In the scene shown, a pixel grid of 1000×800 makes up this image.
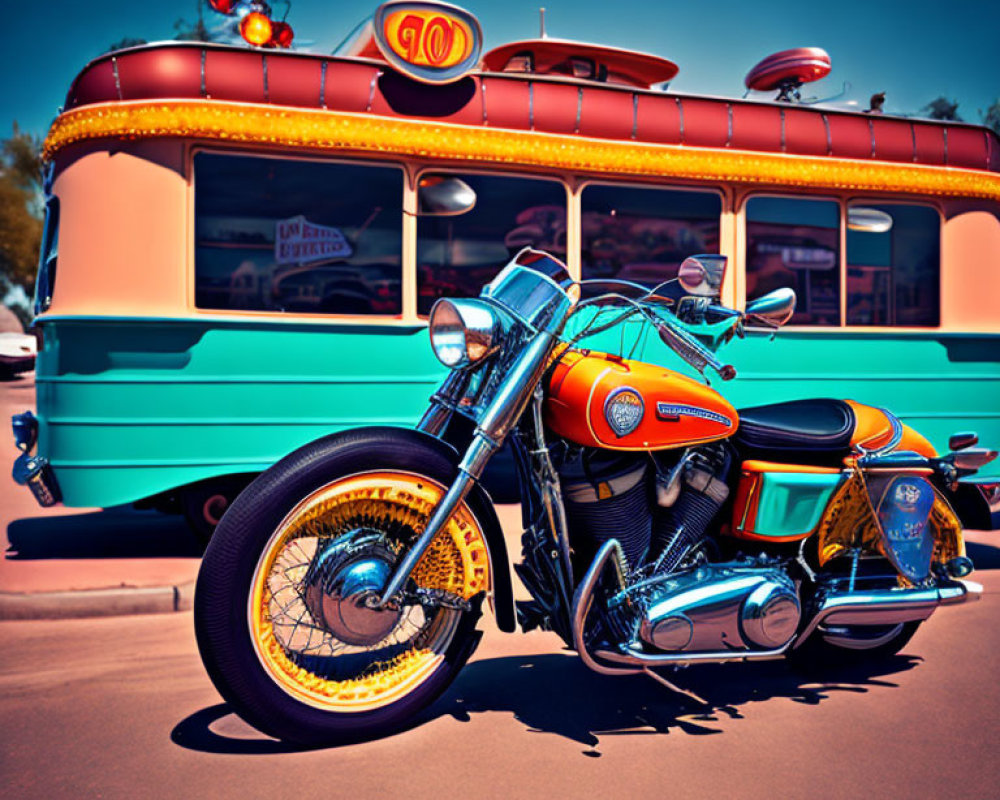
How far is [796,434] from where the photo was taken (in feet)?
9.30

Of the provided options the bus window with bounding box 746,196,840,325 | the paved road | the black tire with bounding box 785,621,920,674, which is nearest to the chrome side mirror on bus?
the bus window with bounding box 746,196,840,325

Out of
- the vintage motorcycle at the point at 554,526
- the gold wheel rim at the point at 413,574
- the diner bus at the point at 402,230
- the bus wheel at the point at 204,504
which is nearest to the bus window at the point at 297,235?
the diner bus at the point at 402,230

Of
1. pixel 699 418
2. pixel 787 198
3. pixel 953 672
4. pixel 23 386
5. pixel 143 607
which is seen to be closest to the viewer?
pixel 699 418

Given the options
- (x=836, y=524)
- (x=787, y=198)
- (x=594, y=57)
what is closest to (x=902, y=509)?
(x=836, y=524)

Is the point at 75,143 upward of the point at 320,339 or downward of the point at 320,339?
upward

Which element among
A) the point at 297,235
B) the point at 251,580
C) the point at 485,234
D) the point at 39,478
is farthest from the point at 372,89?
the point at 251,580

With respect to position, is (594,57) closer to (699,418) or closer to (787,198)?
(787,198)

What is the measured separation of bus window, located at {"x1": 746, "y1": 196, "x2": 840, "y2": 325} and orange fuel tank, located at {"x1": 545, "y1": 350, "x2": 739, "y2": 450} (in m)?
3.83

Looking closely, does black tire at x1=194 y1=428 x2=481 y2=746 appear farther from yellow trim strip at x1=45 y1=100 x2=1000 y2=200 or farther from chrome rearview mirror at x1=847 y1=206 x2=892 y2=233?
chrome rearview mirror at x1=847 y1=206 x2=892 y2=233

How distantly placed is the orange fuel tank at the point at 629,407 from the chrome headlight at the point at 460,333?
0.28 metres

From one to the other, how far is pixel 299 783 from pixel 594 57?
545 centimetres

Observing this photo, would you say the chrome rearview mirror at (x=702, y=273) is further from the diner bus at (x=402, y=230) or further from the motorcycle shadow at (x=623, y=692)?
the diner bus at (x=402, y=230)

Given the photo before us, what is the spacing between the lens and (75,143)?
5.04m

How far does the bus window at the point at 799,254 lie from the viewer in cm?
620
